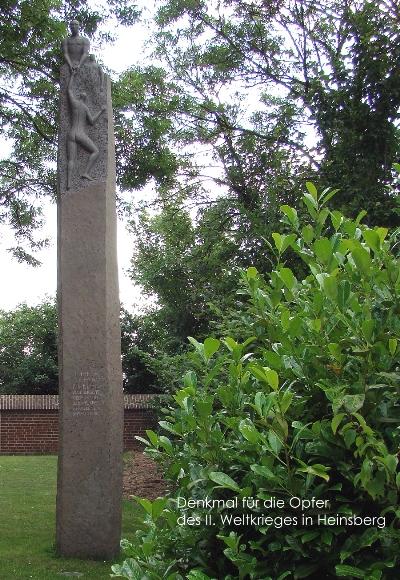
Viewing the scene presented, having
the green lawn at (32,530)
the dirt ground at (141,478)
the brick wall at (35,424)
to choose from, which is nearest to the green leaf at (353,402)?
the green lawn at (32,530)

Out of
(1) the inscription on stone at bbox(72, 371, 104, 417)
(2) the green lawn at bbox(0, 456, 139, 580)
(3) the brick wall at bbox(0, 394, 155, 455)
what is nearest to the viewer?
(2) the green lawn at bbox(0, 456, 139, 580)

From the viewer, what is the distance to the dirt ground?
38.3 ft

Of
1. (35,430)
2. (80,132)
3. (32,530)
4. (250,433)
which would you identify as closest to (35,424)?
(35,430)

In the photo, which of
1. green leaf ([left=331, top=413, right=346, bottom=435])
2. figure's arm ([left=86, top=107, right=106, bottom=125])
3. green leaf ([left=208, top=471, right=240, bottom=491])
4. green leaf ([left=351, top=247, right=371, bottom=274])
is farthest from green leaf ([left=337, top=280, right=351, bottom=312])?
figure's arm ([left=86, top=107, right=106, bottom=125])

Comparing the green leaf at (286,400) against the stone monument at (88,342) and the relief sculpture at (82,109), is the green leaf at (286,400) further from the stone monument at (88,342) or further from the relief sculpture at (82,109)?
the relief sculpture at (82,109)

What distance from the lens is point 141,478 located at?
532 inches

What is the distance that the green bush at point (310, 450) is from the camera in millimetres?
1774

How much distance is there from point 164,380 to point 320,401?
12002 millimetres

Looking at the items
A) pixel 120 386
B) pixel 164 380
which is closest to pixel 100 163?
pixel 120 386

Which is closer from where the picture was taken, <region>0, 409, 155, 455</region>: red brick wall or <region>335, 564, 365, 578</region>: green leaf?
<region>335, 564, 365, 578</region>: green leaf

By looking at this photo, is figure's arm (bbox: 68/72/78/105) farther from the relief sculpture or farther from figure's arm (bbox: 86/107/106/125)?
figure's arm (bbox: 86/107/106/125)

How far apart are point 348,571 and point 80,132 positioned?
6.67 metres

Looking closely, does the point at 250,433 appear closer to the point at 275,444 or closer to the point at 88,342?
the point at 275,444

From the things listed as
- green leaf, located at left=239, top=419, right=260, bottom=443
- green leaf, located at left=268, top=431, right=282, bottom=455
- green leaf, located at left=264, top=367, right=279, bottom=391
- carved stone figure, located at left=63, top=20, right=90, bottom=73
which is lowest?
green leaf, located at left=268, top=431, right=282, bottom=455
